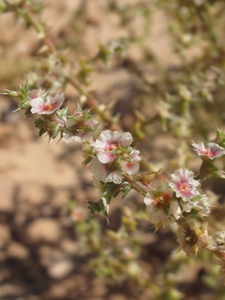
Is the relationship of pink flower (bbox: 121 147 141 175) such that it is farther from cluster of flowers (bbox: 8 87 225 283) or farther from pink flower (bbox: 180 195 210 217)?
pink flower (bbox: 180 195 210 217)

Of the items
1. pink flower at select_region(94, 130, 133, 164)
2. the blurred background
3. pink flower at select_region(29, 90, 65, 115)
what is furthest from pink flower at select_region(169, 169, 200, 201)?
the blurred background

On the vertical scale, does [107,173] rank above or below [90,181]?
above

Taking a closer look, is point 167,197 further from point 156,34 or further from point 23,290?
point 156,34

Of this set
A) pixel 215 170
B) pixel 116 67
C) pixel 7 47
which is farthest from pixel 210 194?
pixel 7 47

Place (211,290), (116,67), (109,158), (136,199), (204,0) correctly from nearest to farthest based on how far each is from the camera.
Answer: (109,158)
(204,0)
(211,290)
(136,199)
(116,67)

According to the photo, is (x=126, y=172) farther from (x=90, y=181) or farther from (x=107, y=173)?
(x=90, y=181)

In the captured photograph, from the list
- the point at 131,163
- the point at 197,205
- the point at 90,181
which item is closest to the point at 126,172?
the point at 131,163
